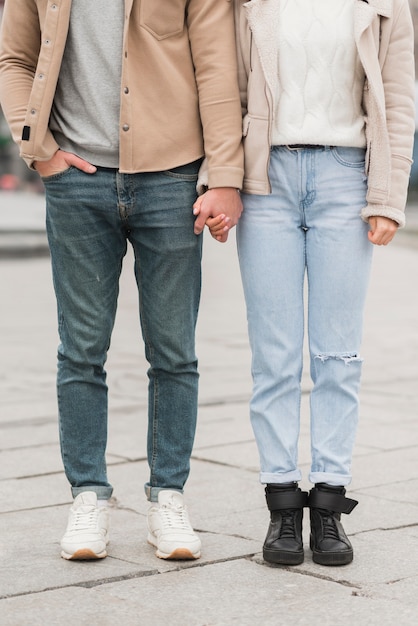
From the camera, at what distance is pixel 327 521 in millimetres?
3354

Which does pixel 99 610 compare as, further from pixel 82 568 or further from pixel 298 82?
pixel 298 82

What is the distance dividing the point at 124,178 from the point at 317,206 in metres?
0.54

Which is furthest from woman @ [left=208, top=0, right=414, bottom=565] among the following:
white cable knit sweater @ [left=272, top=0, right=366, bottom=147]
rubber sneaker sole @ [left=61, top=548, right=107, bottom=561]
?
rubber sneaker sole @ [left=61, top=548, right=107, bottom=561]

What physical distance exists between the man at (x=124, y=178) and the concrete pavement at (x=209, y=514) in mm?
171

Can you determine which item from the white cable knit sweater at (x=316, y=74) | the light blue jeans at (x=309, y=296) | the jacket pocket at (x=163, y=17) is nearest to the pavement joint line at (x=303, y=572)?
the light blue jeans at (x=309, y=296)

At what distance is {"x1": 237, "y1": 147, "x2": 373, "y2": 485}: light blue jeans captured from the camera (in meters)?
3.25

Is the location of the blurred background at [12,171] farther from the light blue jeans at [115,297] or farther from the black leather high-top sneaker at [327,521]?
the black leather high-top sneaker at [327,521]

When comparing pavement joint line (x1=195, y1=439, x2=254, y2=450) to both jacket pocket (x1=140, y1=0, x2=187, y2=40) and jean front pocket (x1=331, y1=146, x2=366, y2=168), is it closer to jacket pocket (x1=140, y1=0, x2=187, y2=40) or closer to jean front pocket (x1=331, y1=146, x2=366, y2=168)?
jean front pocket (x1=331, y1=146, x2=366, y2=168)

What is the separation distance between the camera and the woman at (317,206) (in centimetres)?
318

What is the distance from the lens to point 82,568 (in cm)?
327

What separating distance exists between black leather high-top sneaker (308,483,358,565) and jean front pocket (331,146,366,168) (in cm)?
92

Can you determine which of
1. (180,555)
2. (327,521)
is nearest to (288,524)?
(327,521)

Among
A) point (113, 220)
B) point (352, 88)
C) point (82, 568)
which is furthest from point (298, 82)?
point (82, 568)

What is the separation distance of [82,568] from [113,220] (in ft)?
3.21
